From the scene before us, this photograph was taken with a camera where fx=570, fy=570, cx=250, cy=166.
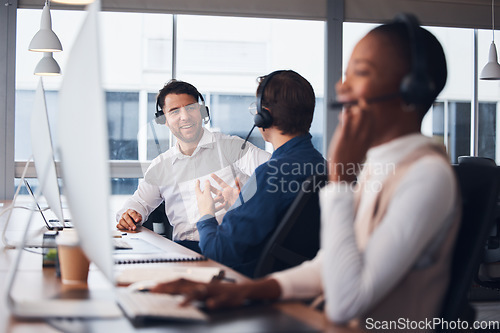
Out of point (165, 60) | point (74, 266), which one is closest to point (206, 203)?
point (74, 266)

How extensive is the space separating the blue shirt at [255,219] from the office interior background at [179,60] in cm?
357

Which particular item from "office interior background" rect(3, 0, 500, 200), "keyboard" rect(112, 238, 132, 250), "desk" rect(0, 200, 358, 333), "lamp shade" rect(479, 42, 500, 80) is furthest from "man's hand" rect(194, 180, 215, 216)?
"lamp shade" rect(479, 42, 500, 80)

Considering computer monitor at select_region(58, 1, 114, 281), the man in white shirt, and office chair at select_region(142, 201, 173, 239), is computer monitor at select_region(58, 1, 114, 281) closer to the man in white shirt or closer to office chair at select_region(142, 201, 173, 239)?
the man in white shirt

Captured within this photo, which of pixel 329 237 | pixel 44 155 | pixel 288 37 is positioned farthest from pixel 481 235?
pixel 288 37

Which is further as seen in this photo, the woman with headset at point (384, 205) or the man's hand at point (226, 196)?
the man's hand at point (226, 196)

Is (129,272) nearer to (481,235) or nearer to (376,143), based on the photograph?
(376,143)

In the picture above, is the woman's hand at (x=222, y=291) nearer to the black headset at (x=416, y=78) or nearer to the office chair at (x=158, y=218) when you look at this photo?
the black headset at (x=416, y=78)

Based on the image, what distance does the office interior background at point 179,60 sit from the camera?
17.9 ft

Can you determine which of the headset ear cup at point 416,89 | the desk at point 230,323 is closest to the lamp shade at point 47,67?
the desk at point 230,323

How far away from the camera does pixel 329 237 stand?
0.91 metres

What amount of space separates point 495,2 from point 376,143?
591cm

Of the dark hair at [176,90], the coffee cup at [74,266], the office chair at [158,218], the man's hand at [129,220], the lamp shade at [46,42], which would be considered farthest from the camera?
the lamp shade at [46,42]

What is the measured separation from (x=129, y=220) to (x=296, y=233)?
111 centimetres

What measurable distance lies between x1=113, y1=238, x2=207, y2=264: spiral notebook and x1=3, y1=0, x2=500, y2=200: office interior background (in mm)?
3579
